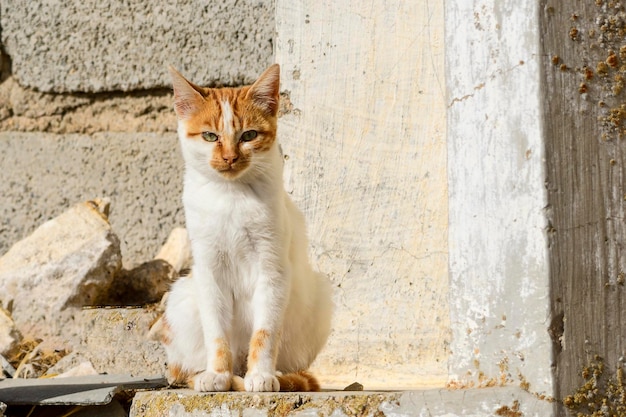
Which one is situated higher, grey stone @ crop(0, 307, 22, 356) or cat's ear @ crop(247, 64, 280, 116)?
cat's ear @ crop(247, 64, 280, 116)

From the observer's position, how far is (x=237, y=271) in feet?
10.0

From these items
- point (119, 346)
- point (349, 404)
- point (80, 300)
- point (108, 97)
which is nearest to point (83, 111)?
point (108, 97)

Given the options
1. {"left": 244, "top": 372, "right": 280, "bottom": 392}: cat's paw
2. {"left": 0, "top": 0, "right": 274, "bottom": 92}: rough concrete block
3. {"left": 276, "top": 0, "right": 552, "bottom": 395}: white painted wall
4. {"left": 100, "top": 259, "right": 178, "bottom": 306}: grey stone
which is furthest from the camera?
{"left": 0, "top": 0, "right": 274, "bottom": 92}: rough concrete block

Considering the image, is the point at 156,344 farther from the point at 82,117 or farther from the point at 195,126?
the point at 82,117

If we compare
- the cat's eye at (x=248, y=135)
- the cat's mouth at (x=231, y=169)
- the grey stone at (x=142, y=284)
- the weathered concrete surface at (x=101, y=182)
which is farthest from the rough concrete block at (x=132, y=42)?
the cat's mouth at (x=231, y=169)

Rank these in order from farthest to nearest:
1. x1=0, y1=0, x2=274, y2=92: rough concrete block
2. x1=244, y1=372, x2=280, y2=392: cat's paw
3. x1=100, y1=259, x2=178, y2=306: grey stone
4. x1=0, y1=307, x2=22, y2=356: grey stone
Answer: x1=0, y1=0, x2=274, y2=92: rough concrete block, x1=100, y1=259, x2=178, y2=306: grey stone, x1=0, y1=307, x2=22, y2=356: grey stone, x1=244, y1=372, x2=280, y2=392: cat's paw

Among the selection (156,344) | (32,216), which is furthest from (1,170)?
(156,344)

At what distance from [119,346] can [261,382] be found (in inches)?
46.8

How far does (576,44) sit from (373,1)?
1.55 m

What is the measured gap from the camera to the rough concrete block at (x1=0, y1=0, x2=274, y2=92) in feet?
14.1

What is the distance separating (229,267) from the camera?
9.99 ft

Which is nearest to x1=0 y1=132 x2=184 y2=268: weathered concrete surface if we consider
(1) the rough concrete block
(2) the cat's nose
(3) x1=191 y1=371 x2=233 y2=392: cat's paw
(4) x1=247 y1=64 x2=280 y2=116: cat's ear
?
(1) the rough concrete block

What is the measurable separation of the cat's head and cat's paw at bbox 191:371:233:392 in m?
0.63

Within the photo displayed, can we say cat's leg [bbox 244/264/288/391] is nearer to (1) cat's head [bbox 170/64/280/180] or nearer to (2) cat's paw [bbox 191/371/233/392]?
(2) cat's paw [bbox 191/371/233/392]
